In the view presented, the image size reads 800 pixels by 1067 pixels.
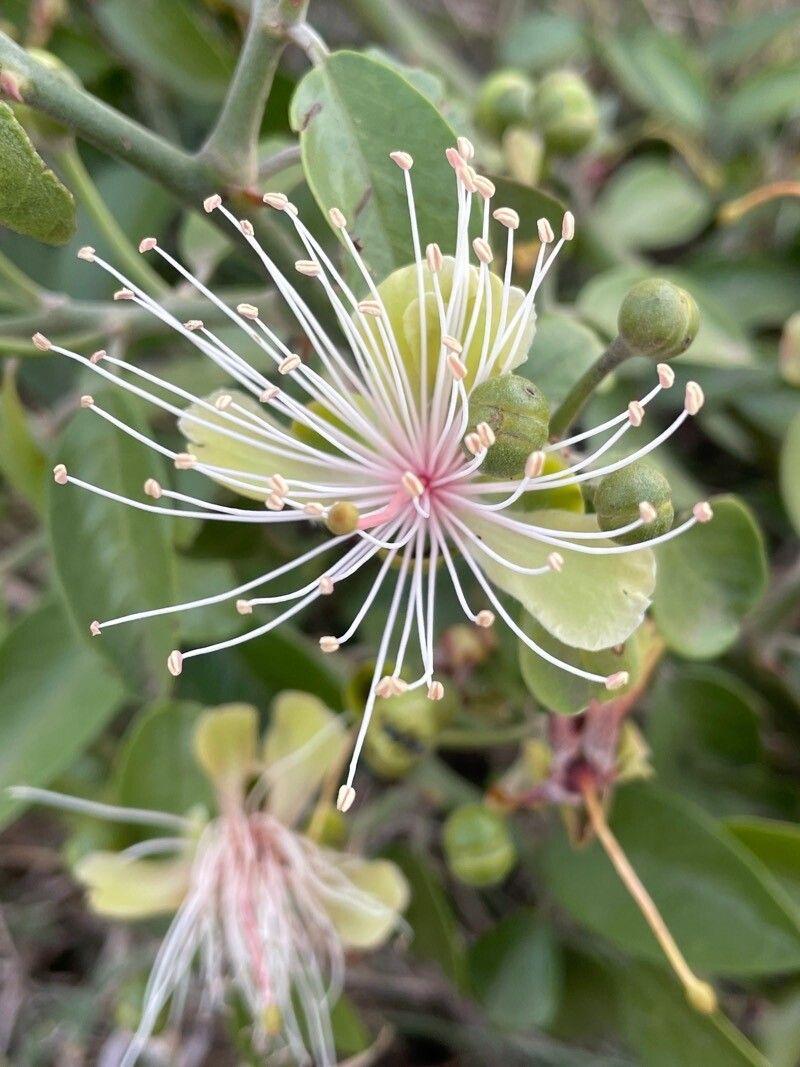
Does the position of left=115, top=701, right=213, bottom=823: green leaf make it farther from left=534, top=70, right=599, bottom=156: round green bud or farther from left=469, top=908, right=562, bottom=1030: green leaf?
left=534, top=70, right=599, bottom=156: round green bud

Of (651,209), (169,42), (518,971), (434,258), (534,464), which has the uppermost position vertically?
(169,42)

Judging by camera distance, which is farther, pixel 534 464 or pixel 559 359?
pixel 559 359

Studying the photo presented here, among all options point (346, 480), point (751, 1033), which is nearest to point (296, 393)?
point (346, 480)

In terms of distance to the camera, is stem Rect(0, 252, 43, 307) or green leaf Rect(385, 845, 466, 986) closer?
stem Rect(0, 252, 43, 307)

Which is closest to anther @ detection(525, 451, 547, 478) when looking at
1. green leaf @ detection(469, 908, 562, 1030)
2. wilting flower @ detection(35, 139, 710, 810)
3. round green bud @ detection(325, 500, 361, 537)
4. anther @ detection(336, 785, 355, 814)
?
wilting flower @ detection(35, 139, 710, 810)

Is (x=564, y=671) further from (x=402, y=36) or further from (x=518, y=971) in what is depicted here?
(x=402, y=36)

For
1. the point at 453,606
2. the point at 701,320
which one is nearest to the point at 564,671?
the point at 453,606
